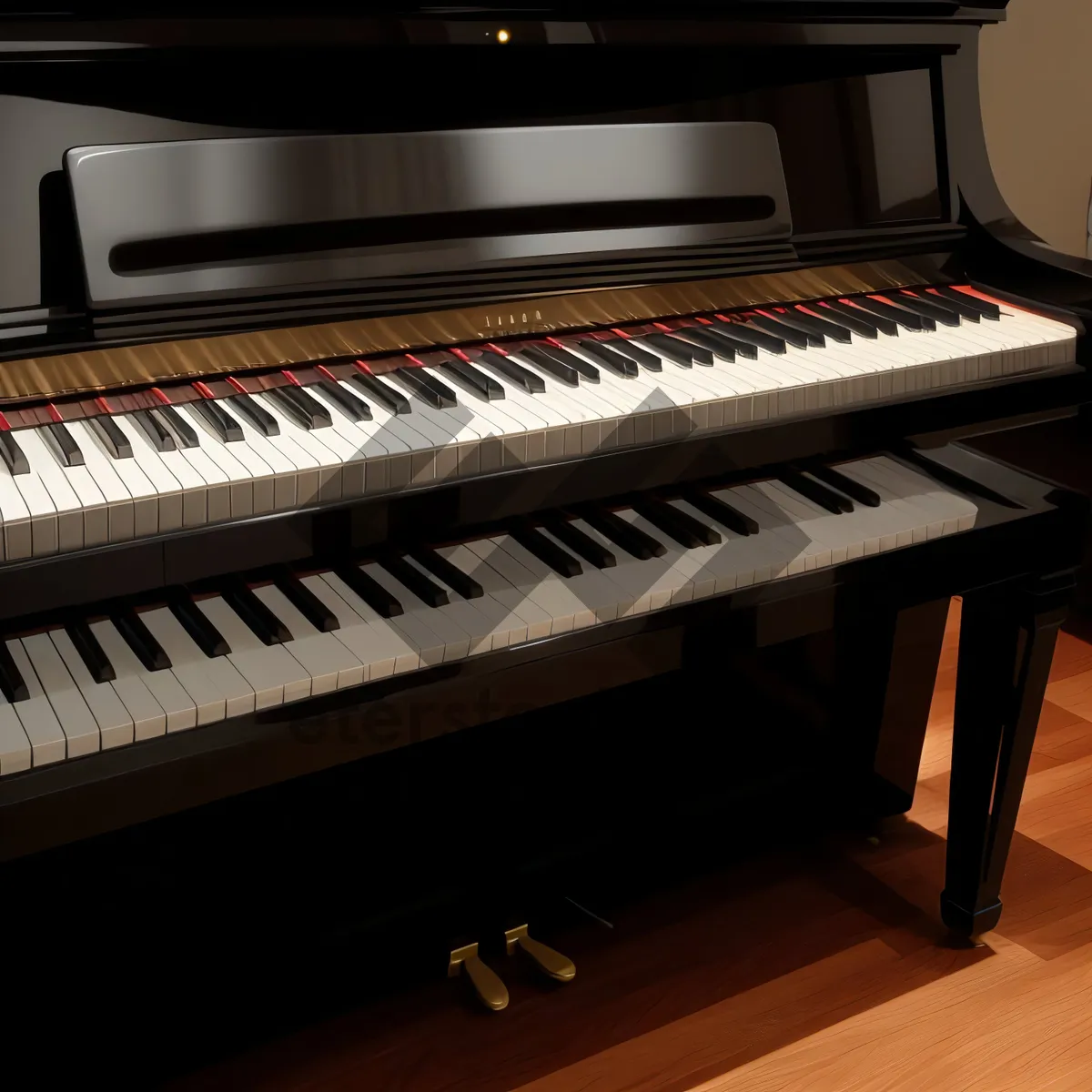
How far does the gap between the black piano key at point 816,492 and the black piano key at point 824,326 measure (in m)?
0.16

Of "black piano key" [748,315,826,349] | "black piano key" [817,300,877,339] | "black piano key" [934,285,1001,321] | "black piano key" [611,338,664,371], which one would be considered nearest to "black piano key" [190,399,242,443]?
"black piano key" [611,338,664,371]

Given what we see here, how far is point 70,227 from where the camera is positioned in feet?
3.76

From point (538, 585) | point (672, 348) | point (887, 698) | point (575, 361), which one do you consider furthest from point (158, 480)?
point (887, 698)

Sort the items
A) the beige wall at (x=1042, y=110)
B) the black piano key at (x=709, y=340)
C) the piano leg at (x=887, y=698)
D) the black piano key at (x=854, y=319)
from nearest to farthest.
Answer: the black piano key at (x=709, y=340), the black piano key at (x=854, y=319), the piano leg at (x=887, y=698), the beige wall at (x=1042, y=110)

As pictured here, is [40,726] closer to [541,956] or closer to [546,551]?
[546,551]

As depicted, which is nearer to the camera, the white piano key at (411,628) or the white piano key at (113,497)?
the white piano key at (113,497)

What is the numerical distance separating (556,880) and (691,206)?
3.03ft

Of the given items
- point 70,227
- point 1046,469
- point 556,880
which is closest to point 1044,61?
point 1046,469

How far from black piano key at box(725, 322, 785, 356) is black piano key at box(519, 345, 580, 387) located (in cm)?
24

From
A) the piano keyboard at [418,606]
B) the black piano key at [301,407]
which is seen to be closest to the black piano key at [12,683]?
the piano keyboard at [418,606]

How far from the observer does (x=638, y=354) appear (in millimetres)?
1320

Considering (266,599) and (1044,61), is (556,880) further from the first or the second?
(1044,61)

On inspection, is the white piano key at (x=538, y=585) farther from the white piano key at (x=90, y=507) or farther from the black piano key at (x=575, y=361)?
the white piano key at (x=90, y=507)

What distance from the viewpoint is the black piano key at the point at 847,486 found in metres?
1.41
